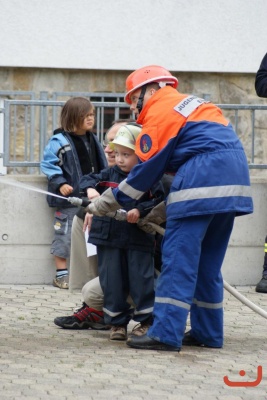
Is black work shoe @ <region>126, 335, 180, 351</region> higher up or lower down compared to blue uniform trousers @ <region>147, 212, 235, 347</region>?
lower down

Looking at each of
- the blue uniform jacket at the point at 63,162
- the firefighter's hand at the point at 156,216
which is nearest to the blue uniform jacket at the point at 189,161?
the firefighter's hand at the point at 156,216

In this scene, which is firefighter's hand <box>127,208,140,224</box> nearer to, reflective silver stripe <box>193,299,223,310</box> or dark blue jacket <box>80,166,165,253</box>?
dark blue jacket <box>80,166,165,253</box>

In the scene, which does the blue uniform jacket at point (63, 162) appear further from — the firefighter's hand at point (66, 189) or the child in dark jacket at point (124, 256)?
the child in dark jacket at point (124, 256)

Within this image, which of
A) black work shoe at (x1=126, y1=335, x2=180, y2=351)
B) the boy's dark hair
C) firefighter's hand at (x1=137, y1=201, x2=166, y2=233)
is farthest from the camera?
the boy's dark hair

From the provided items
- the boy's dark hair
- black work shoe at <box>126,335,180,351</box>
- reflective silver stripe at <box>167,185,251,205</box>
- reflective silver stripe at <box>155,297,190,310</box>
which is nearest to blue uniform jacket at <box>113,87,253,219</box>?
reflective silver stripe at <box>167,185,251,205</box>

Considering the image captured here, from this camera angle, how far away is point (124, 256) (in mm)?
8438

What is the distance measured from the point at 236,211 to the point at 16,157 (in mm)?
3597

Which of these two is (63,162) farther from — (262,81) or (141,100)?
(141,100)

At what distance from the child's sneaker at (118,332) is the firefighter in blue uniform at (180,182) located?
0.33 metres

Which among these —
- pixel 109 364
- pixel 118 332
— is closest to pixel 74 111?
pixel 118 332

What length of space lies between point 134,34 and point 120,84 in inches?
22.8

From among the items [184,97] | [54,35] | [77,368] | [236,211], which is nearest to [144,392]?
[77,368]

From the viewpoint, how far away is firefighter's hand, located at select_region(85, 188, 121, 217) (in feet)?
26.4

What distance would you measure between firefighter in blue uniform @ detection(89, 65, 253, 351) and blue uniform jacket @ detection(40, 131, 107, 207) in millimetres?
2414
